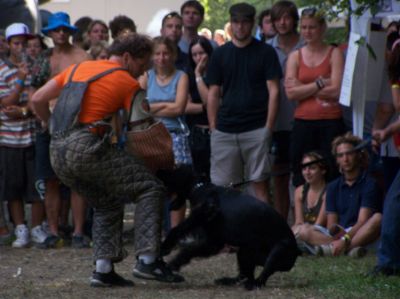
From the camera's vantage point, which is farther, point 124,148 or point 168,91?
point 168,91

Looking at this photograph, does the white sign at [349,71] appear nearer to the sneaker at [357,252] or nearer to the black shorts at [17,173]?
the sneaker at [357,252]

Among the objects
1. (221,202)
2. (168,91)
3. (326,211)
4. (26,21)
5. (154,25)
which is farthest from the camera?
(154,25)

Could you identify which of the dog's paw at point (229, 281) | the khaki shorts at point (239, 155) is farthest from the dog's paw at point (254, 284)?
the khaki shorts at point (239, 155)

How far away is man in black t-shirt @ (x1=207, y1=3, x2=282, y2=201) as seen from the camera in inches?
391

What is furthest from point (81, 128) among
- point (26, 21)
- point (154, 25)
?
point (154, 25)

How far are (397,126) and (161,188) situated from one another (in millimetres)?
1803

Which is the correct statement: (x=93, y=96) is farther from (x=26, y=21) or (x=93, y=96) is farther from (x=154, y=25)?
(x=154, y=25)

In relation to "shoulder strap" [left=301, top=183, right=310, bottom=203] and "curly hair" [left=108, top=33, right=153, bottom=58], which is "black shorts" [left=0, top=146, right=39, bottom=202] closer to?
"shoulder strap" [left=301, top=183, right=310, bottom=203]

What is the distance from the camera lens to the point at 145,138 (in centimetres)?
718

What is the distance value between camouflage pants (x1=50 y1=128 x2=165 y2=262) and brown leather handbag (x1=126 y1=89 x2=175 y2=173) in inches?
3.0

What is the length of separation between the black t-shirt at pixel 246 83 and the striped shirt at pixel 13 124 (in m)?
1.94

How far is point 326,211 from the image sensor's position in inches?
374

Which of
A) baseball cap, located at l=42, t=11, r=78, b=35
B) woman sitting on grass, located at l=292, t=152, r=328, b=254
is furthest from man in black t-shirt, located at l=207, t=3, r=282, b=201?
baseball cap, located at l=42, t=11, r=78, b=35

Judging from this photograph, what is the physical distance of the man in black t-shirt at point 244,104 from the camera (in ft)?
32.6
